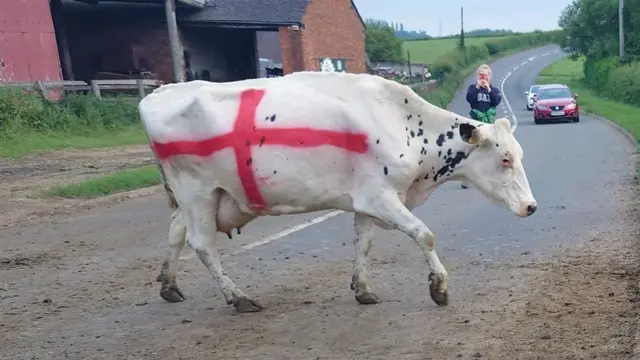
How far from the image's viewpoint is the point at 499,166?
269 inches

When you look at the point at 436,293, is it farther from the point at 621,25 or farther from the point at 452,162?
the point at 621,25

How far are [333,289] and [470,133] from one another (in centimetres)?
175

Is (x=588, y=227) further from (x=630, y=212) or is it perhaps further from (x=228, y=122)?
(x=228, y=122)

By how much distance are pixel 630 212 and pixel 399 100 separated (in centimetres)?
495

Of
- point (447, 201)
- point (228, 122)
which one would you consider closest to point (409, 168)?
point (228, 122)

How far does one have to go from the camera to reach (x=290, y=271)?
809 cm

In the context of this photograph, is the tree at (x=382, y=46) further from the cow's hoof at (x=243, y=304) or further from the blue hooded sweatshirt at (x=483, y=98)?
the cow's hoof at (x=243, y=304)

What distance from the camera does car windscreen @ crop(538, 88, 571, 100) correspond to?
106 feet

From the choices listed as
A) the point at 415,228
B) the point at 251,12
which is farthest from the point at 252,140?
the point at 251,12

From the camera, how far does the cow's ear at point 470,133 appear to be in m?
6.74

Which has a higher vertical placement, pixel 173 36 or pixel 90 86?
pixel 173 36

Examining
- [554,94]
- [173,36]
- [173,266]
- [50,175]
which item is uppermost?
[173,36]

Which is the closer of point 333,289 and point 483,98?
point 333,289

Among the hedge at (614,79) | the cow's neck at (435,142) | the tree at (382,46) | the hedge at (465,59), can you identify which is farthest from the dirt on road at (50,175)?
the tree at (382,46)
